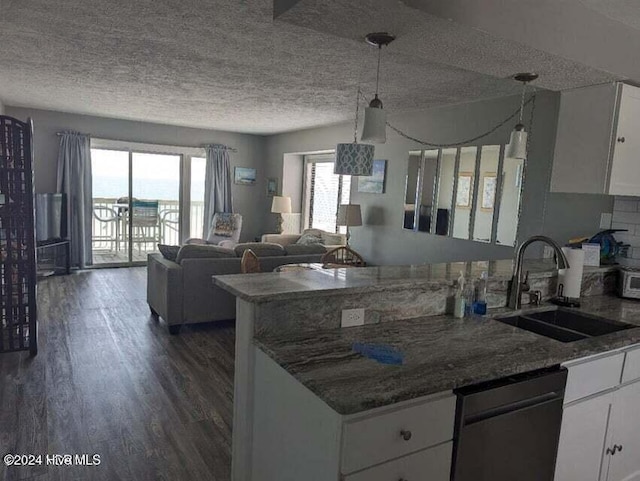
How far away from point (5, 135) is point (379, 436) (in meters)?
3.47

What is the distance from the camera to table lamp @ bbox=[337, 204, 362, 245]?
561 centimetres

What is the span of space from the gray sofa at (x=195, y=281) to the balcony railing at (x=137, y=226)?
11.4 feet

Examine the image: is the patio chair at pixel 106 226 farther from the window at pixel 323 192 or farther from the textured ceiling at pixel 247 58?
the window at pixel 323 192

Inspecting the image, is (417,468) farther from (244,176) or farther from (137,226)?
(244,176)

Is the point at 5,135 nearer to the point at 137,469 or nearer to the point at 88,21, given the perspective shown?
the point at 88,21

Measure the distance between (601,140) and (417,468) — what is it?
221cm

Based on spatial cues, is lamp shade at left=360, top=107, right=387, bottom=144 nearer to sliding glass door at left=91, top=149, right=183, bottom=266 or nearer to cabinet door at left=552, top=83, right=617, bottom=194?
cabinet door at left=552, top=83, right=617, bottom=194

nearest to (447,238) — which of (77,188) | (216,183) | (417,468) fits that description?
(417,468)

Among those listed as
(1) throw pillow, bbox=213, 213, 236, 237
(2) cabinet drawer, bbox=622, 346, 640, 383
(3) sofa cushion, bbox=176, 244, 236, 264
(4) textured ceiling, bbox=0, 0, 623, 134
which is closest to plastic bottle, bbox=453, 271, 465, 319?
(2) cabinet drawer, bbox=622, 346, 640, 383

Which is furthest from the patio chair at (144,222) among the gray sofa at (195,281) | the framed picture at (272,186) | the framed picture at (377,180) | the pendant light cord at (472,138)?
the pendant light cord at (472,138)

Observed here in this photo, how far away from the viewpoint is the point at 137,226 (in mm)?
7770

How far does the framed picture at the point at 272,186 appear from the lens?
8.23 metres

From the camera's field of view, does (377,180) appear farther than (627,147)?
Yes

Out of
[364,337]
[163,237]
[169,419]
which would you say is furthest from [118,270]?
[364,337]
